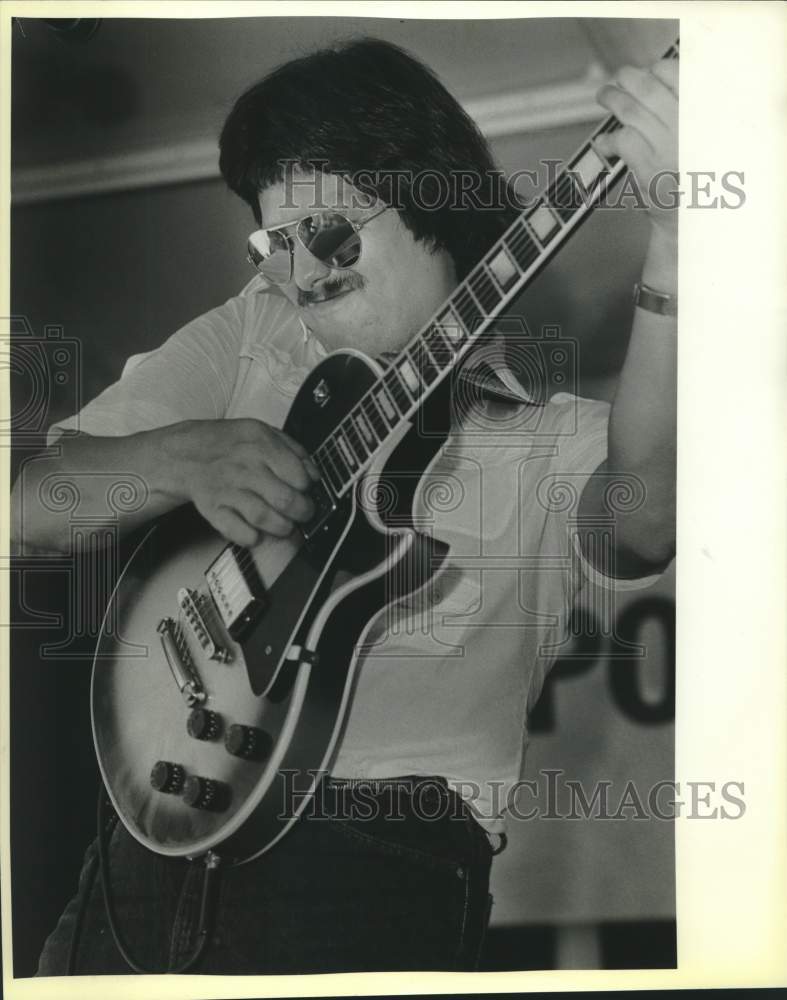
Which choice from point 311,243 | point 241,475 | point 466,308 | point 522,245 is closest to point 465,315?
point 466,308

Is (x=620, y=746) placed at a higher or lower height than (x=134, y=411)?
lower

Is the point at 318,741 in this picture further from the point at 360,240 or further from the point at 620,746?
the point at 360,240

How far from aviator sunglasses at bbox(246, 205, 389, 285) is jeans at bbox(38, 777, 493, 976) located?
651 millimetres

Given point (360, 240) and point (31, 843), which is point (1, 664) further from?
point (360, 240)

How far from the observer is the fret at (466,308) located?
1151 millimetres

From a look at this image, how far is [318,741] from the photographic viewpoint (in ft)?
3.75

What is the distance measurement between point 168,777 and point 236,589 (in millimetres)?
249

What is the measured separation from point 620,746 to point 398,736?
0.29 meters

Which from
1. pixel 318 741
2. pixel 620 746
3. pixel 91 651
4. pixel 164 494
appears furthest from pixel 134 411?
pixel 620 746

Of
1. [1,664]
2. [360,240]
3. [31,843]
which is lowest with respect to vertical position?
[31,843]

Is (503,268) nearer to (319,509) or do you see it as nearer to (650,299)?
(650,299)

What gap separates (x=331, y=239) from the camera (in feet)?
3.87

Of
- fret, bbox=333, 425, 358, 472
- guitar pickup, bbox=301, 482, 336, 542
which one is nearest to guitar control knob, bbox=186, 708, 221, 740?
guitar pickup, bbox=301, 482, 336, 542

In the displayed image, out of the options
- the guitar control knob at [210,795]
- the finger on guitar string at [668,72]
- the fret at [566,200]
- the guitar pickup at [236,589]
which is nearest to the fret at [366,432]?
the guitar pickup at [236,589]
